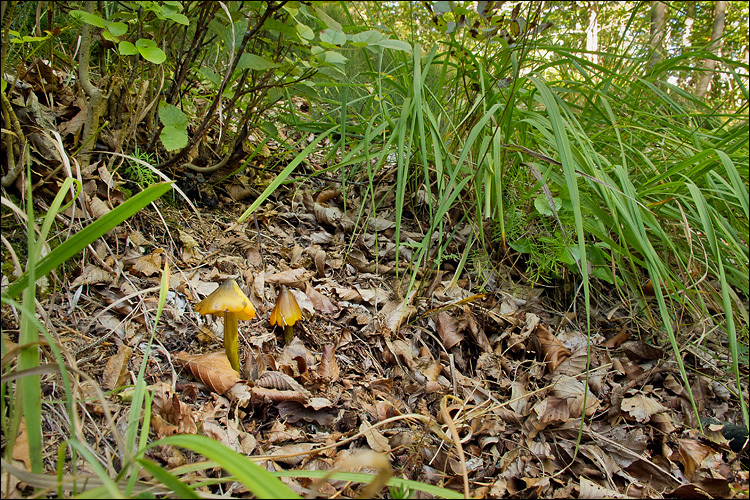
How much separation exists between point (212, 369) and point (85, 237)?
1.91 feet

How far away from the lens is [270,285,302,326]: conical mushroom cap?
55.3 inches

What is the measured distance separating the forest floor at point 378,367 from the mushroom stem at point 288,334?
3 cm

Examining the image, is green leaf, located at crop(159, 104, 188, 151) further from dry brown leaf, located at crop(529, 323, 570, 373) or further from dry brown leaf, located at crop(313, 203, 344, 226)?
dry brown leaf, located at crop(529, 323, 570, 373)

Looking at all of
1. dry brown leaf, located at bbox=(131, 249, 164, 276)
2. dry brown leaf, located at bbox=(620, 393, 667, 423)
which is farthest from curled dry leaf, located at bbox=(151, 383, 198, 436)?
dry brown leaf, located at bbox=(620, 393, 667, 423)

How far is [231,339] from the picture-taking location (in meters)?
1.28

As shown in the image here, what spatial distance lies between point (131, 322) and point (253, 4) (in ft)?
3.36

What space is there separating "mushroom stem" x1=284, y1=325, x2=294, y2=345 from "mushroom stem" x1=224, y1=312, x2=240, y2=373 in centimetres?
20

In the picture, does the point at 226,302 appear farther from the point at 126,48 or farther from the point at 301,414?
the point at 126,48

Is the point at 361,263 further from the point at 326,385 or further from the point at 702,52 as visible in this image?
the point at 702,52

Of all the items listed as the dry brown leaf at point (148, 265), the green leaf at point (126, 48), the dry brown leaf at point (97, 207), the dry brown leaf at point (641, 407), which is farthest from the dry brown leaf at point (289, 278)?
the dry brown leaf at point (641, 407)

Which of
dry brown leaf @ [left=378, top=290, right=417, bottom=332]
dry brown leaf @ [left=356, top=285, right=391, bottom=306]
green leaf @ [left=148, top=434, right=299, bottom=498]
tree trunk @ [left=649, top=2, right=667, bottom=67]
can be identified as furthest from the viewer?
tree trunk @ [left=649, top=2, right=667, bottom=67]

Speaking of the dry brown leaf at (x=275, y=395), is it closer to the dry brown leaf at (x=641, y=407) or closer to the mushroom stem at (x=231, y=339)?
the mushroom stem at (x=231, y=339)

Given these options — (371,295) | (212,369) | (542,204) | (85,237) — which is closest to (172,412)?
(212,369)

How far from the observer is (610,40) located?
286 centimetres
